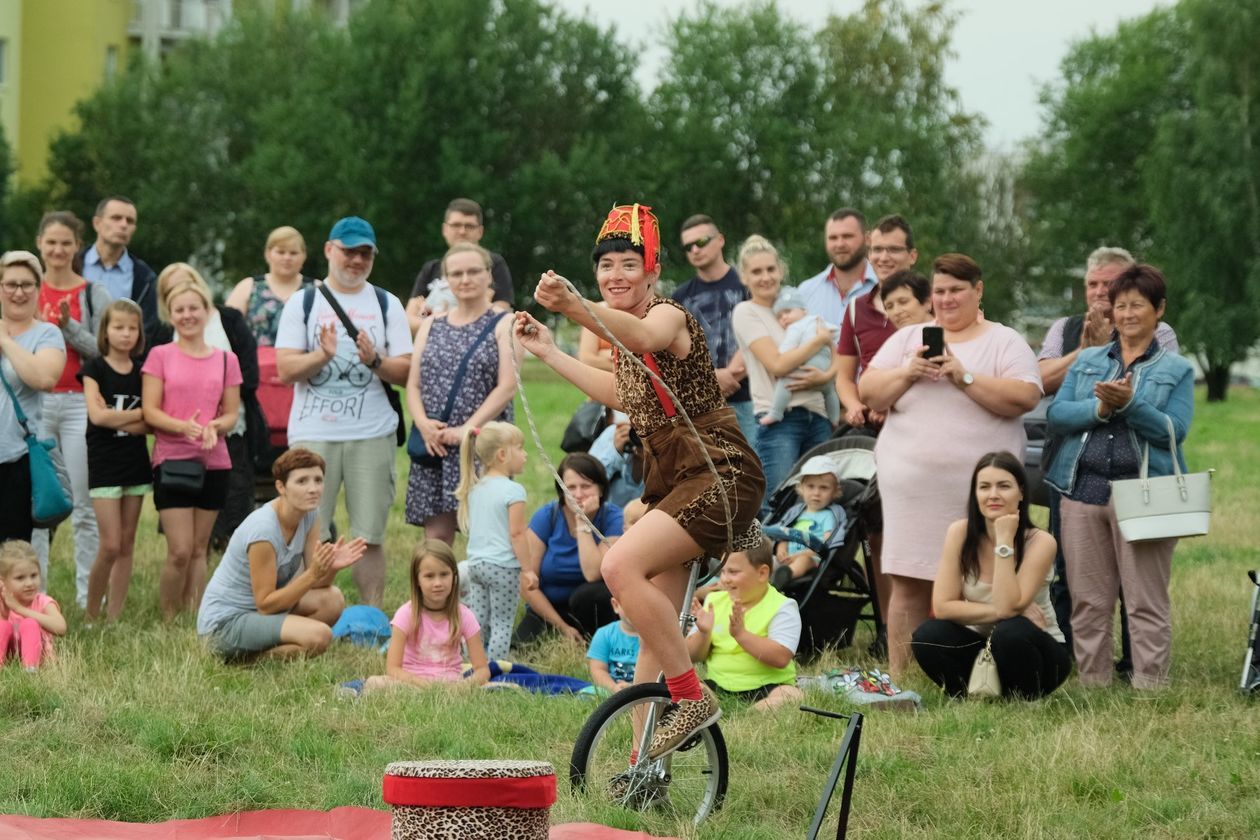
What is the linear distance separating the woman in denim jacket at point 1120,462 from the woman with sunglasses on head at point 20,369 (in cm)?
498

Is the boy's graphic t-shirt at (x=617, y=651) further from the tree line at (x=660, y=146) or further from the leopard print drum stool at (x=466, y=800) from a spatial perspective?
the tree line at (x=660, y=146)

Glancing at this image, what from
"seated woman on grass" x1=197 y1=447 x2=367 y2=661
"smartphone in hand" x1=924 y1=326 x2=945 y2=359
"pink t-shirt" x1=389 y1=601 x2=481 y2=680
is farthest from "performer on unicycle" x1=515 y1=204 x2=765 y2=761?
"seated woman on grass" x1=197 y1=447 x2=367 y2=661

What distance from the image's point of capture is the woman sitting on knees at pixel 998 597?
724 centimetres

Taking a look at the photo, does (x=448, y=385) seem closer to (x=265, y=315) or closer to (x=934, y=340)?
(x=265, y=315)

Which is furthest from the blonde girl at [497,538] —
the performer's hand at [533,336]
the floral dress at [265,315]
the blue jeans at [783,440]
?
the performer's hand at [533,336]

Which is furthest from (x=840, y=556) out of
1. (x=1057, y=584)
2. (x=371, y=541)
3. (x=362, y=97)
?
(x=362, y=97)

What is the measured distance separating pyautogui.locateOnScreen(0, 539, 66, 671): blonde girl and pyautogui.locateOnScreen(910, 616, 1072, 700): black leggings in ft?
12.9

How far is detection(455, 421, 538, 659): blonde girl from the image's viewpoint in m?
8.74

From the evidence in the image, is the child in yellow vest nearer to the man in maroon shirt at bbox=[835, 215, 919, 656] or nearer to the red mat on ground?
the man in maroon shirt at bbox=[835, 215, 919, 656]

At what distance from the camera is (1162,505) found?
293 inches

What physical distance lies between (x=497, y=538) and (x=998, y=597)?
2656 millimetres

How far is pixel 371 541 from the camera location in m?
9.45

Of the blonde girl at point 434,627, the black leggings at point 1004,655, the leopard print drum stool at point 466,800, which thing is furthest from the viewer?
the blonde girl at point 434,627

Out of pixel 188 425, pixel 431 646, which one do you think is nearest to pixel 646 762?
pixel 431 646
